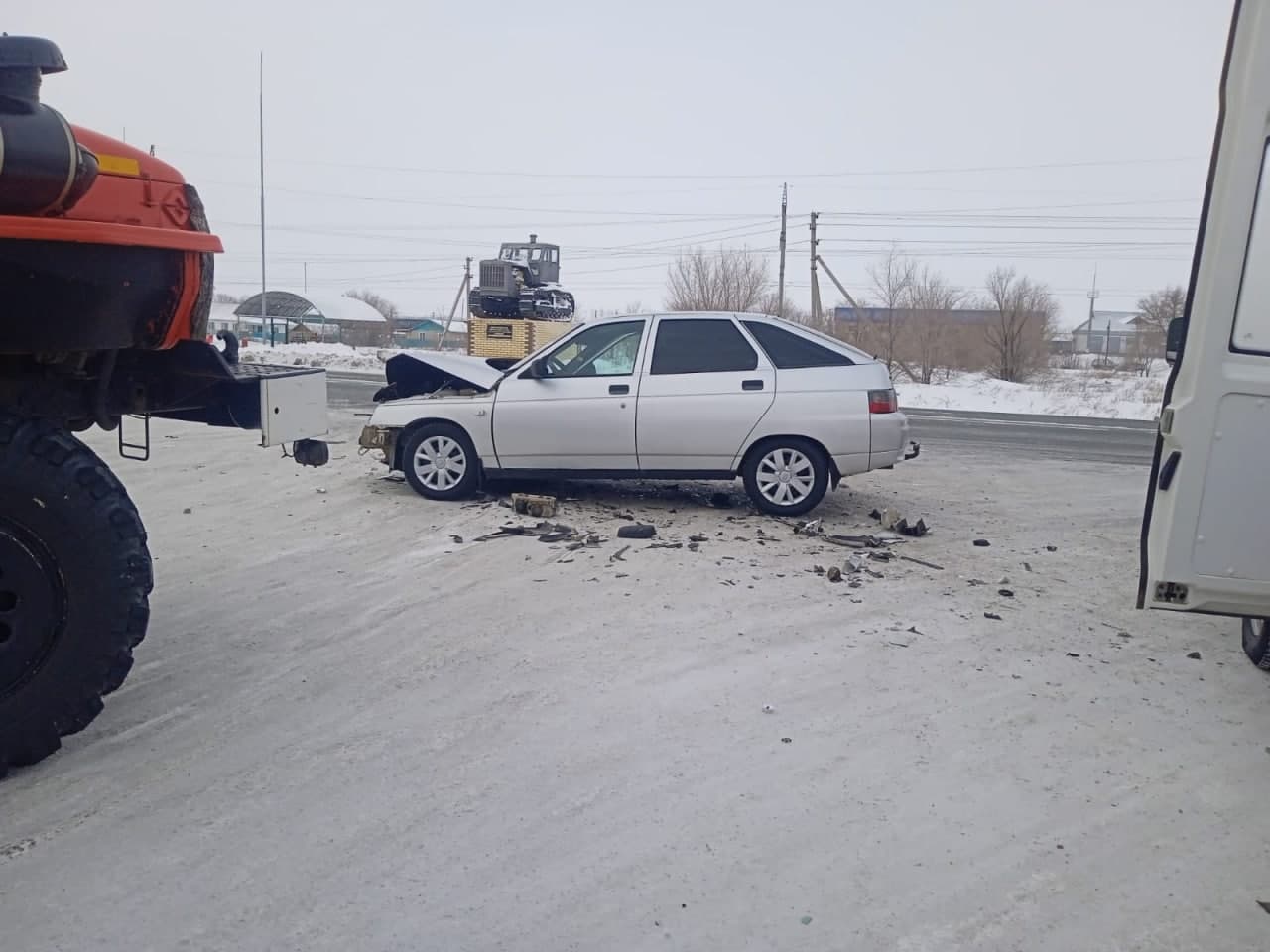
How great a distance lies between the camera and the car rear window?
825 cm

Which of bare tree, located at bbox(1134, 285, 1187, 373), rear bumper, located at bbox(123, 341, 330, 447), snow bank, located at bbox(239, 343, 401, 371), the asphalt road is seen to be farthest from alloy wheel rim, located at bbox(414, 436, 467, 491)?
bare tree, located at bbox(1134, 285, 1187, 373)

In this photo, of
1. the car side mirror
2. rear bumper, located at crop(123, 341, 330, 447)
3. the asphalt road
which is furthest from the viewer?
the asphalt road

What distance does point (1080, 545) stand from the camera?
25.2 feet

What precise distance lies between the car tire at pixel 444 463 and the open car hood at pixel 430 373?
0.59 metres

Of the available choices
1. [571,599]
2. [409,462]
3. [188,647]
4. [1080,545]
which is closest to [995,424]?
[1080,545]

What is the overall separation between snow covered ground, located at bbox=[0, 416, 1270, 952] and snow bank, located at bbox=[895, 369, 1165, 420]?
18531 mm

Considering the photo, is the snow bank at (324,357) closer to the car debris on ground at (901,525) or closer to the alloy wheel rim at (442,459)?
the alloy wheel rim at (442,459)

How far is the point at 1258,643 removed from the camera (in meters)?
5.05

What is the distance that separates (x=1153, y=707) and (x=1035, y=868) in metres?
1.73

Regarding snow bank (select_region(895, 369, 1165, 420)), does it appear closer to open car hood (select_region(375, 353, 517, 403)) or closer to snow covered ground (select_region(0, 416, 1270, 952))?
open car hood (select_region(375, 353, 517, 403))

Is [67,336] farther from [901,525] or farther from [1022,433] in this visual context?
[1022,433]

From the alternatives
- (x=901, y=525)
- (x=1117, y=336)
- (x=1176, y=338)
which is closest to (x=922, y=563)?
(x=901, y=525)

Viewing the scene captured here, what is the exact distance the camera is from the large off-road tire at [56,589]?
11.7 ft

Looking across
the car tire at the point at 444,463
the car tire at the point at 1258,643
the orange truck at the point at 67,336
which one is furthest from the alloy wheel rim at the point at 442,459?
the car tire at the point at 1258,643
